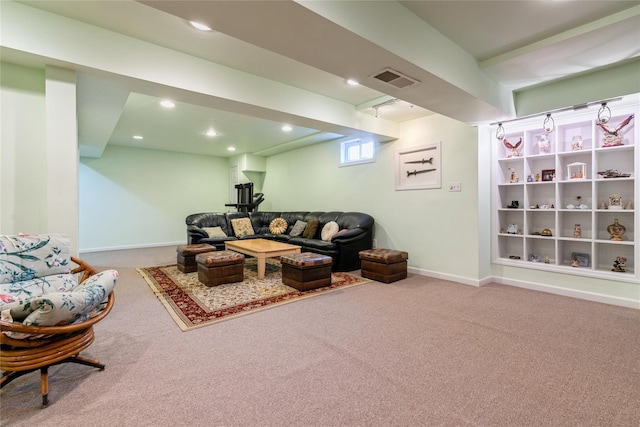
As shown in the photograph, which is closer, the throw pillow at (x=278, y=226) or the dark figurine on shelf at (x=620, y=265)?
the dark figurine on shelf at (x=620, y=265)

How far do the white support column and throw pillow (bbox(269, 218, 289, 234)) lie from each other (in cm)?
389

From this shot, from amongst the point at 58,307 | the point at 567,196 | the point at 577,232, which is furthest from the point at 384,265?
the point at 58,307

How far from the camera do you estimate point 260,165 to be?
323 inches

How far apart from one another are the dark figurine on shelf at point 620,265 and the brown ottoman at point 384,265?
2.28m

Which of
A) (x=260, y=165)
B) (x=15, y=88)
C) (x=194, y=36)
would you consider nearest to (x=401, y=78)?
(x=194, y=36)

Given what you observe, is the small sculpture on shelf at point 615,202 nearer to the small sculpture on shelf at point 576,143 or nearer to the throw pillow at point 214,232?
the small sculpture on shelf at point 576,143

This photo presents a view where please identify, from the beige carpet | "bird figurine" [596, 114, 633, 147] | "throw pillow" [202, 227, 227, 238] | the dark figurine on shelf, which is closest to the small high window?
"throw pillow" [202, 227, 227, 238]

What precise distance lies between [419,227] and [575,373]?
2836 mm

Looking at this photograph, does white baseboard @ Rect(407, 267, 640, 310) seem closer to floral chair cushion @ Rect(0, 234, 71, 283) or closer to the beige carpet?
the beige carpet

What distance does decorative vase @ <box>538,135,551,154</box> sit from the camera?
3730 millimetres

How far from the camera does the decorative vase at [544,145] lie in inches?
147

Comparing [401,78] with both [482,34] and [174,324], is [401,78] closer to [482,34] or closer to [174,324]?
[482,34]

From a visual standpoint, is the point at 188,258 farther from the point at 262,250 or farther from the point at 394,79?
the point at 394,79

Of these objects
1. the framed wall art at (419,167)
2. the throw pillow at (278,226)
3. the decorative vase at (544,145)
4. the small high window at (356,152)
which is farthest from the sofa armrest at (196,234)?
the decorative vase at (544,145)
